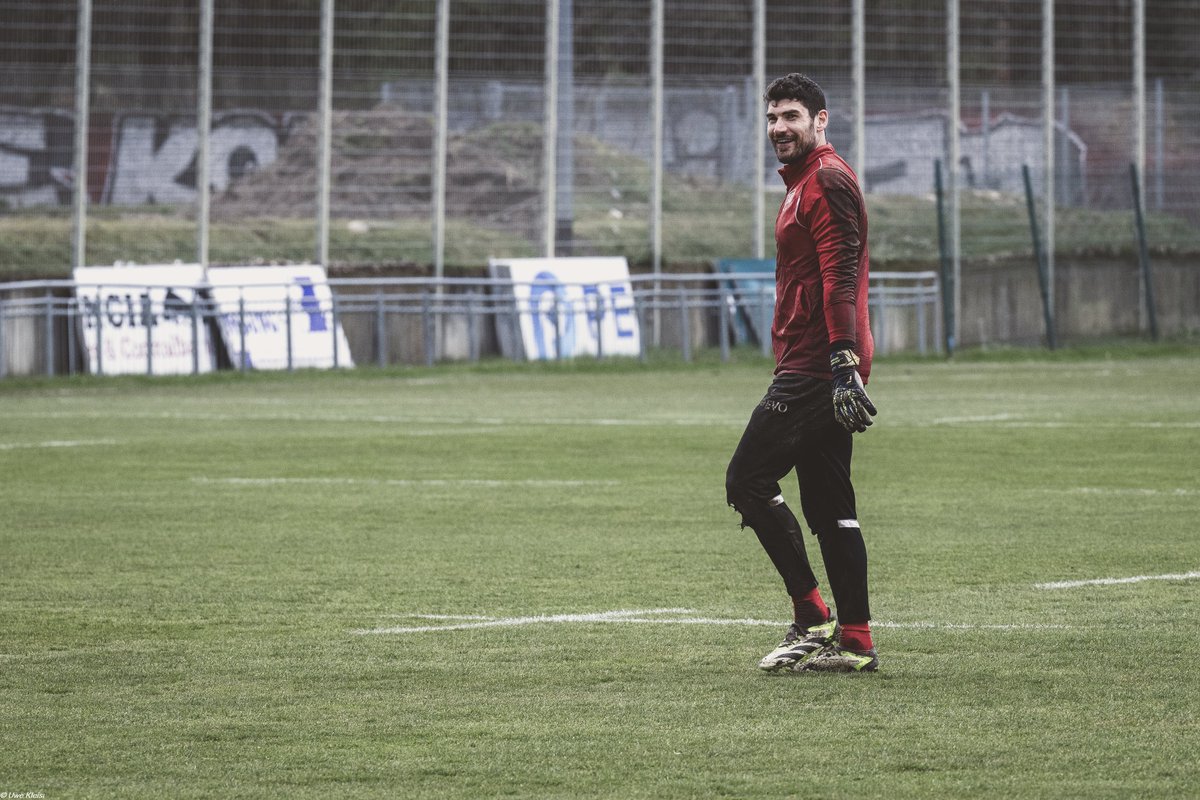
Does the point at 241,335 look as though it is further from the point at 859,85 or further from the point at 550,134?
the point at 859,85

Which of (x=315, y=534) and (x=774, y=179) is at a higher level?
(x=774, y=179)

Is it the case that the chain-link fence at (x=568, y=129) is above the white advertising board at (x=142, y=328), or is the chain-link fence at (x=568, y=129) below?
above

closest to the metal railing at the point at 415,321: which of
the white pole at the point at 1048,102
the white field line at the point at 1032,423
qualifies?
the white pole at the point at 1048,102

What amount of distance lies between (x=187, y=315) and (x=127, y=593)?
21.0m

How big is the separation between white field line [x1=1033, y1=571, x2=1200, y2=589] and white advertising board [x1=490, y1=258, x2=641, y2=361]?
2239cm

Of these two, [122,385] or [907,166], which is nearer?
[122,385]

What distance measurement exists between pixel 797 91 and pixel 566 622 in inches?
83.3

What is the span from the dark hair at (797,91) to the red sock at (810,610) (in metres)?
1.57

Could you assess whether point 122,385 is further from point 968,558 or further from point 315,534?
point 968,558

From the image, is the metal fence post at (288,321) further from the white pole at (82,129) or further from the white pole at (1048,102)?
the white pole at (1048,102)

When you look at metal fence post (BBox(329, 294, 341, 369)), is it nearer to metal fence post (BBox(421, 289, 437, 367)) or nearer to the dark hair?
metal fence post (BBox(421, 289, 437, 367))

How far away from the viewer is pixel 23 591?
9133mm

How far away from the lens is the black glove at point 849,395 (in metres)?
6.96

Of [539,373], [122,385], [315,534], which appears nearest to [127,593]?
[315,534]
